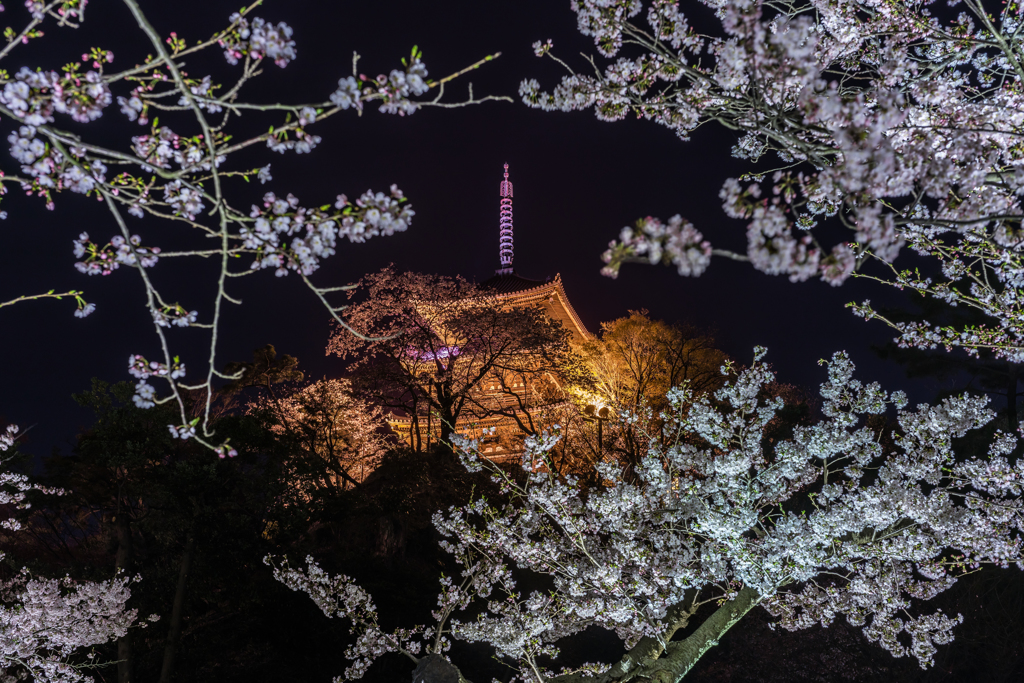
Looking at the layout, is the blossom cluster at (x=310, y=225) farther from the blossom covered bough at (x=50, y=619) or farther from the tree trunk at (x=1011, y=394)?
the tree trunk at (x=1011, y=394)

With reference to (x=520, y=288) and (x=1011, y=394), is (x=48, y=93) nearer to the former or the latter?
(x=1011, y=394)

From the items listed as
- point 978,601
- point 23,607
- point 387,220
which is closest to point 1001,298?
point 387,220

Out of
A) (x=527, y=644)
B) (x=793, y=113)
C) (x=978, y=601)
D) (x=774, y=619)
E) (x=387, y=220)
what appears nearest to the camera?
(x=387, y=220)

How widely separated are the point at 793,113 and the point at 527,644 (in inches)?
205

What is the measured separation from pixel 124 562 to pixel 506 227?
26.8 metres

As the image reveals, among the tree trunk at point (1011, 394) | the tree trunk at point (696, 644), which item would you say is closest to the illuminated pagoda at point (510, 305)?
the tree trunk at point (696, 644)

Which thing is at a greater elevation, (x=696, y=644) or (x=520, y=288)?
(x=520, y=288)

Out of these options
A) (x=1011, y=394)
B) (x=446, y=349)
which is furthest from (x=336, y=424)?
(x=1011, y=394)

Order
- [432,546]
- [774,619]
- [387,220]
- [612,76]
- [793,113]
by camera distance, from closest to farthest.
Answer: [387,220], [793,113], [612,76], [774,619], [432,546]

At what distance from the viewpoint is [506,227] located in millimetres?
32531

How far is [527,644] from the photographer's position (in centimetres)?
567

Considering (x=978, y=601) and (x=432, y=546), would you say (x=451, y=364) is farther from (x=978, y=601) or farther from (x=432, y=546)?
(x=978, y=601)

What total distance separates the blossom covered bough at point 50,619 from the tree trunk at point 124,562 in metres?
0.19

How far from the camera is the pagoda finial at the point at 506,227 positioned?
3127cm
